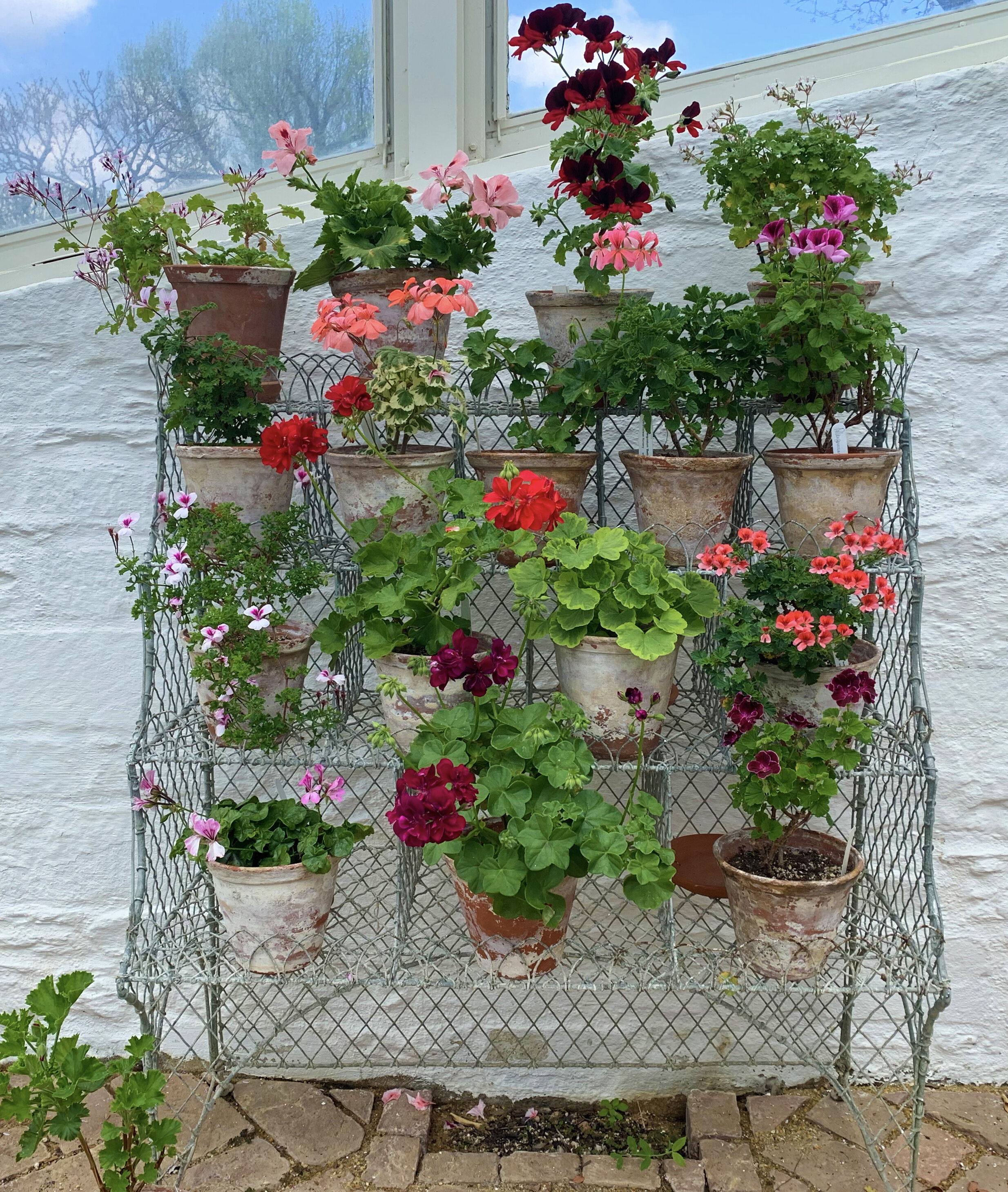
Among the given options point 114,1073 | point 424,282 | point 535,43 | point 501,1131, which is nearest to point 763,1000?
point 501,1131

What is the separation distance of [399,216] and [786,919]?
1.48 metres

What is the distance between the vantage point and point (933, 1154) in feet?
6.98

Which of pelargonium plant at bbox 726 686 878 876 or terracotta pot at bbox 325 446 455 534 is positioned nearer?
pelargonium plant at bbox 726 686 878 876

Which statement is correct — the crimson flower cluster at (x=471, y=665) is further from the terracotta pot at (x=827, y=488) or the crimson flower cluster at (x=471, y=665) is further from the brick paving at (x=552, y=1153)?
the brick paving at (x=552, y=1153)

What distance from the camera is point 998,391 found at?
7.27 ft

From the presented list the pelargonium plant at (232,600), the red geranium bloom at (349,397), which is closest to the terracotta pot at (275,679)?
the pelargonium plant at (232,600)

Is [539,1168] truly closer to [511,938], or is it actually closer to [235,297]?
[511,938]

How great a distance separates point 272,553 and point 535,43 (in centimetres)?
104

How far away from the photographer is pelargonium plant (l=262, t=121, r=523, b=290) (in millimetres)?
1857

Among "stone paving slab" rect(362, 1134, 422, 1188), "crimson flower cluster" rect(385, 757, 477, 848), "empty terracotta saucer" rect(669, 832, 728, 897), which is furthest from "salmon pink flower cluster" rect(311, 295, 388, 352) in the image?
"stone paving slab" rect(362, 1134, 422, 1188)

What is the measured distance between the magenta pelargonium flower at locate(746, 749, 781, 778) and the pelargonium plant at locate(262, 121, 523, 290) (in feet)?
3.45

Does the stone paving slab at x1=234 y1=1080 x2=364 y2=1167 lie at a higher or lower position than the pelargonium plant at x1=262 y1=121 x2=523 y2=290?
lower

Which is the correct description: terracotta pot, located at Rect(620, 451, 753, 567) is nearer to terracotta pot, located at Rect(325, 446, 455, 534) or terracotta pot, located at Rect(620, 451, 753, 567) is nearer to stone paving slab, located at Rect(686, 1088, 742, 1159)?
terracotta pot, located at Rect(325, 446, 455, 534)

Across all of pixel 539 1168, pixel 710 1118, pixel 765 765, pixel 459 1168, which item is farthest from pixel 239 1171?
pixel 765 765
